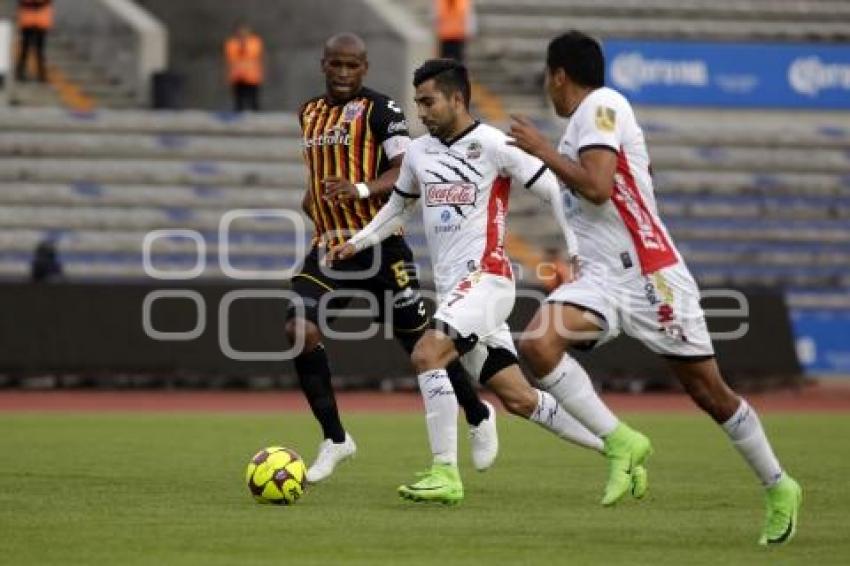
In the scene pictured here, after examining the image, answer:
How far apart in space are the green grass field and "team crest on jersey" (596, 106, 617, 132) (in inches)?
74.6

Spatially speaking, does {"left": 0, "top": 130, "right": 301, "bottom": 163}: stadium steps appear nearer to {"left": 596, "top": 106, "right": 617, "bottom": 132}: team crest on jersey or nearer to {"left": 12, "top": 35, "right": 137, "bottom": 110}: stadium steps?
{"left": 12, "top": 35, "right": 137, "bottom": 110}: stadium steps

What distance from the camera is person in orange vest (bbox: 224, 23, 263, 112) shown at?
29.8 meters

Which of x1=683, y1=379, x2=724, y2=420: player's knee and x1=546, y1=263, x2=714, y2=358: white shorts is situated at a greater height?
x1=546, y1=263, x2=714, y2=358: white shorts

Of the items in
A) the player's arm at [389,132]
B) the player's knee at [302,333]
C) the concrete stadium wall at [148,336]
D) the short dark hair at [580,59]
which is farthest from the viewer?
the concrete stadium wall at [148,336]

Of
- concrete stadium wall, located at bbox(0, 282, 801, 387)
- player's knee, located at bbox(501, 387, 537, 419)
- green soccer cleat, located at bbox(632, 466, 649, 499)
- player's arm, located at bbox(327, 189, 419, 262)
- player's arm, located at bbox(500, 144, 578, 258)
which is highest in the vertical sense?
player's arm, located at bbox(500, 144, 578, 258)

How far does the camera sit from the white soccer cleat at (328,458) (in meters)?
11.6

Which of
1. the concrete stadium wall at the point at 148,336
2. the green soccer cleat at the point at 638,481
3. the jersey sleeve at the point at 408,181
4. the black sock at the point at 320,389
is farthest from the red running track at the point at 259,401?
the green soccer cleat at the point at 638,481

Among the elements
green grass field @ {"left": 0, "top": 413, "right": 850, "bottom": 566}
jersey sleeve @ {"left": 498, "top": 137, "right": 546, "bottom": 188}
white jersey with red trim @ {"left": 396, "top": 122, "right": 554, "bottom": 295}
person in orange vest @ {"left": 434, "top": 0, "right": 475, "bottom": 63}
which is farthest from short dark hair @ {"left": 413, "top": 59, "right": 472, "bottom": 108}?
person in orange vest @ {"left": 434, "top": 0, "right": 475, "bottom": 63}

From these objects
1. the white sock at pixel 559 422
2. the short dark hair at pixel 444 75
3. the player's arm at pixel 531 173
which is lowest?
the white sock at pixel 559 422

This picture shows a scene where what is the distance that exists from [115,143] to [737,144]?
9.75 metres

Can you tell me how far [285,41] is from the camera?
104 feet

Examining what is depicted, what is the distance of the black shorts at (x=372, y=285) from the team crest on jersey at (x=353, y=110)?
75 cm

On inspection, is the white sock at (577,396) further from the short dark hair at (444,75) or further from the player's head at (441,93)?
the short dark hair at (444,75)

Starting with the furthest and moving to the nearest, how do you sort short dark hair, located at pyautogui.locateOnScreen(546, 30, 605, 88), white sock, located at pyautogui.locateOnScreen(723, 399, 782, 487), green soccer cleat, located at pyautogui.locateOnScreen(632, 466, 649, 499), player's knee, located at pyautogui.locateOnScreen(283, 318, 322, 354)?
1. player's knee, located at pyautogui.locateOnScreen(283, 318, 322, 354)
2. green soccer cleat, located at pyautogui.locateOnScreen(632, 466, 649, 499)
3. short dark hair, located at pyautogui.locateOnScreen(546, 30, 605, 88)
4. white sock, located at pyautogui.locateOnScreen(723, 399, 782, 487)
